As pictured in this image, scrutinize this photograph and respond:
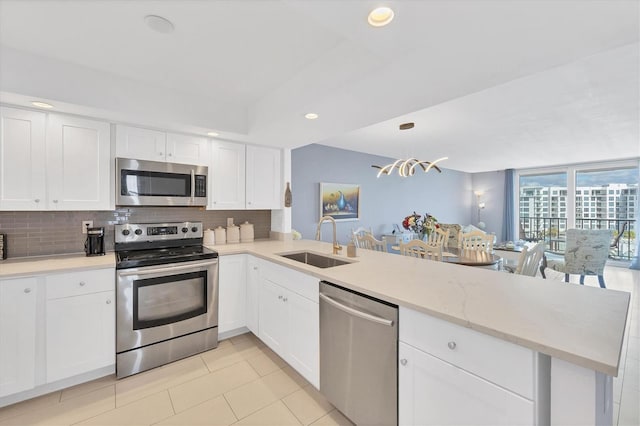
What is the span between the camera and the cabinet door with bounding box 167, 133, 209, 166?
8.97 feet

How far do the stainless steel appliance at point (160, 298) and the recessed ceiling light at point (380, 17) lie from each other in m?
2.22

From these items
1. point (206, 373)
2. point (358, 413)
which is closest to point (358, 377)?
point (358, 413)

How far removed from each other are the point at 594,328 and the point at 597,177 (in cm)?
789

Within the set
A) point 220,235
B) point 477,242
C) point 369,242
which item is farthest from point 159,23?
point 477,242

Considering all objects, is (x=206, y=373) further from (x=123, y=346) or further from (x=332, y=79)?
(x=332, y=79)

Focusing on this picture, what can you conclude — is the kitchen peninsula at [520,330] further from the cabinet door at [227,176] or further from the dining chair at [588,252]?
the dining chair at [588,252]

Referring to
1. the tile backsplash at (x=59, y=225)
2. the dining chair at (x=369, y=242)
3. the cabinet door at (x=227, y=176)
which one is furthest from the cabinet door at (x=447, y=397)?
the tile backsplash at (x=59, y=225)

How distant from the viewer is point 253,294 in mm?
2705

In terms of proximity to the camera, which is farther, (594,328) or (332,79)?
(332,79)

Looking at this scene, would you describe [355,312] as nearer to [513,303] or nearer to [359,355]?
[359,355]

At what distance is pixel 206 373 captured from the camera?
2238 mm

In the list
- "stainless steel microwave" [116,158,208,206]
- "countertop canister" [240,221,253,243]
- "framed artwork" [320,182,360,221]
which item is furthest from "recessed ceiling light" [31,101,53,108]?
"framed artwork" [320,182,360,221]

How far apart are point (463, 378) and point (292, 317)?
129 centimetres

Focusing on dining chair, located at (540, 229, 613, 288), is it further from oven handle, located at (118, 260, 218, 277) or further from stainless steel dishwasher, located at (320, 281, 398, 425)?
oven handle, located at (118, 260, 218, 277)
